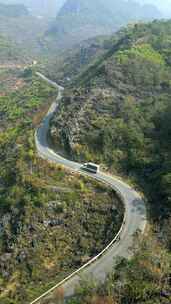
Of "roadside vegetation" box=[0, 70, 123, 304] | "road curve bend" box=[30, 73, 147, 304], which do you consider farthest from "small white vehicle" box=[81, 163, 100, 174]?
"roadside vegetation" box=[0, 70, 123, 304]

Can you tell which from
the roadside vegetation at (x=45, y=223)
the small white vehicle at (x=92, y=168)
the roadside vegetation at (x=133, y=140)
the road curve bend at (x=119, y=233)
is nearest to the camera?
the roadside vegetation at (x=133, y=140)

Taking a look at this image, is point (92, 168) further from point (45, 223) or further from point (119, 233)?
point (119, 233)

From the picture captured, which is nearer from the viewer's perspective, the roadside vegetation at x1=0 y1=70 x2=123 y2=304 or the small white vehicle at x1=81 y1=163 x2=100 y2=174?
the roadside vegetation at x1=0 y1=70 x2=123 y2=304

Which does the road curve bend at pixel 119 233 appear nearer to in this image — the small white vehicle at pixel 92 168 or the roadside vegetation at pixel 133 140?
the small white vehicle at pixel 92 168

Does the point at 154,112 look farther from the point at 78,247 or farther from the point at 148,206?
the point at 78,247

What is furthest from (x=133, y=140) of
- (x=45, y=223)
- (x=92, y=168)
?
(x=45, y=223)

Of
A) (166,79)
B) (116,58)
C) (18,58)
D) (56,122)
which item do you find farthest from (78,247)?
(18,58)

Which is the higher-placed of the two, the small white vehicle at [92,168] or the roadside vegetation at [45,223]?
the small white vehicle at [92,168]

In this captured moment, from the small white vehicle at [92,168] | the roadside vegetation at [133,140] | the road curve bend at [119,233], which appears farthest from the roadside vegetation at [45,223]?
the roadside vegetation at [133,140]

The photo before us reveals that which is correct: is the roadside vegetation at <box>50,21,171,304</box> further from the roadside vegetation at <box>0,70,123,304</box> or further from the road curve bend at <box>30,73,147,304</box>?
the roadside vegetation at <box>0,70,123,304</box>
